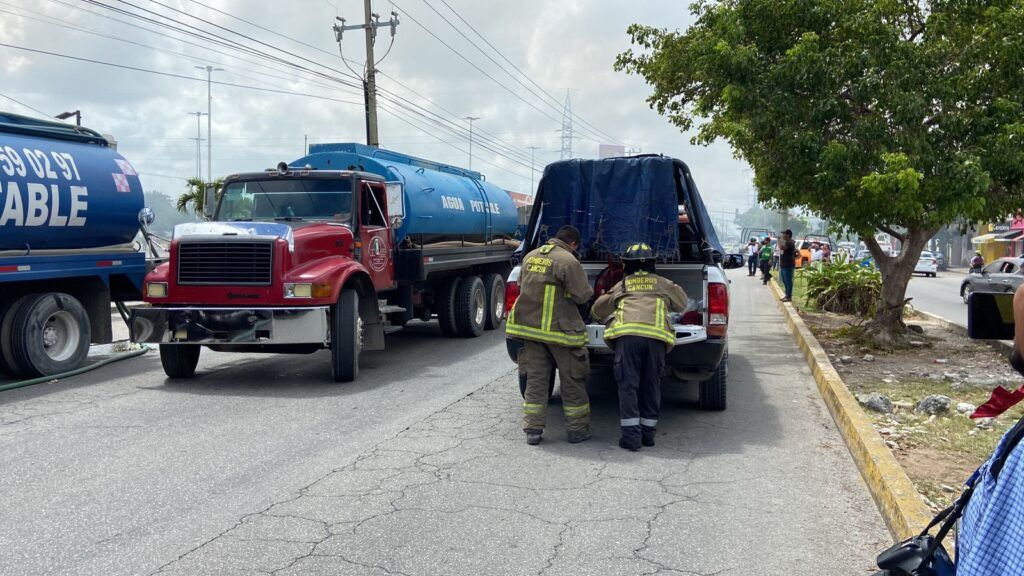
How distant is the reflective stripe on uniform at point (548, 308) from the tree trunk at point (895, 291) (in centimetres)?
676

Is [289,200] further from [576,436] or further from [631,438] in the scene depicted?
[631,438]

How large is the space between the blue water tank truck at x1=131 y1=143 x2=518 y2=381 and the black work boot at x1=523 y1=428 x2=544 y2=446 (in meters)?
3.03

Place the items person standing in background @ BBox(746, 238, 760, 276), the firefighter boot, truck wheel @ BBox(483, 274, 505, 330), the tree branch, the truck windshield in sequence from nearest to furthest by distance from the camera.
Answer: the firefighter boot
the truck windshield
the tree branch
truck wheel @ BBox(483, 274, 505, 330)
person standing in background @ BBox(746, 238, 760, 276)

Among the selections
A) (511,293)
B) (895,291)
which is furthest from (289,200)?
(895,291)

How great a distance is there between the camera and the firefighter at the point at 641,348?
252 inches

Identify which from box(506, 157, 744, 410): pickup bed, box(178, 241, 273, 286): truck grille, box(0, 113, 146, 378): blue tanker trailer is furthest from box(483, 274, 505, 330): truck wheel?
box(178, 241, 273, 286): truck grille

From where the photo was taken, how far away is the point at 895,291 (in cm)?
1185

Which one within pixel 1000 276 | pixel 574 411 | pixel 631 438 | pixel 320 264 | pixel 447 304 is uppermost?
pixel 320 264

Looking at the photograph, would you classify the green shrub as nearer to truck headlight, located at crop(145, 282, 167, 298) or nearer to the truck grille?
the truck grille

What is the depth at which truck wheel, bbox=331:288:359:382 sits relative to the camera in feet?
29.6

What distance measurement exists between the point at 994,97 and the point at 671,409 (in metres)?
5.70

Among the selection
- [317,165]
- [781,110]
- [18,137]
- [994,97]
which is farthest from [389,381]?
[994,97]

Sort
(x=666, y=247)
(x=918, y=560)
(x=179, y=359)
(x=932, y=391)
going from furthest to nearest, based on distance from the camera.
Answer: (x=179, y=359), (x=932, y=391), (x=666, y=247), (x=918, y=560)

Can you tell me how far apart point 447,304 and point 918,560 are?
444 inches
